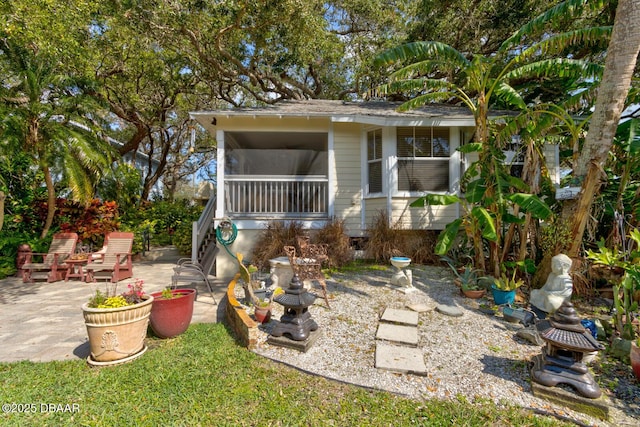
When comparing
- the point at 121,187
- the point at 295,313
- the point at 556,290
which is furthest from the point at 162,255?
the point at 556,290

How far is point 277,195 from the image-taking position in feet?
26.3

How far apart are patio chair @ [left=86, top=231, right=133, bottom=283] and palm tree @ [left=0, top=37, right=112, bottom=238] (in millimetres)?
1390

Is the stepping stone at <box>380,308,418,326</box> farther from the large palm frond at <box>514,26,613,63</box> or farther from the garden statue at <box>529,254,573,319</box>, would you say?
the large palm frond at <box>514,26,613,63</box>

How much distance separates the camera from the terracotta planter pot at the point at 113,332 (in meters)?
3.21

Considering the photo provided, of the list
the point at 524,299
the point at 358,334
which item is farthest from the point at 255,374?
the point at 524,299

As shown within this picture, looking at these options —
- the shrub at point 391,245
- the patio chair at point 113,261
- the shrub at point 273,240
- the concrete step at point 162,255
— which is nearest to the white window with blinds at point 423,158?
the shrub at point 391,245

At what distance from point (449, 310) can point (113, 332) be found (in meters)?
4.70

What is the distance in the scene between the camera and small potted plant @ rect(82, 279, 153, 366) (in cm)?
321

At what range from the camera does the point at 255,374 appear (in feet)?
10.1

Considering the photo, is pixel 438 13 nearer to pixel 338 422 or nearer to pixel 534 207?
pixel 534 207

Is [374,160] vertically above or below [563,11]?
below

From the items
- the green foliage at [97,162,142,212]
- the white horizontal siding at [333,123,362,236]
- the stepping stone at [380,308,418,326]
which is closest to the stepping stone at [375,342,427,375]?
the stepping stone at [380,308,418,326]

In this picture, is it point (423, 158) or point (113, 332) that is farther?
point (423, 158)

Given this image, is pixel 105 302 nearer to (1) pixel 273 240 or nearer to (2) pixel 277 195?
(1) pixel 273 240
